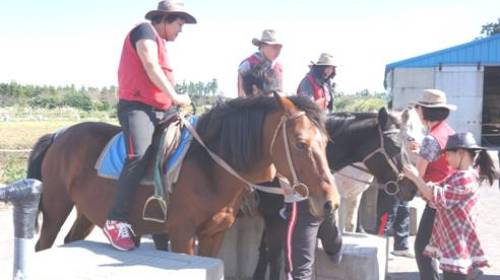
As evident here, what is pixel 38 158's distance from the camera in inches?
199

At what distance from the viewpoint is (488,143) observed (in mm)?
23609

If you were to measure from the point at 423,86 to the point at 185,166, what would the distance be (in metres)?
19.8

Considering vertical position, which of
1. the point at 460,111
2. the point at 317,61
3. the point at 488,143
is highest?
the point at 317,61

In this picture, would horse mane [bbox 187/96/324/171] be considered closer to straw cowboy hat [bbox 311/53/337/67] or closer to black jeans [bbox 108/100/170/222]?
black jeans [bbox 108/100/170/222]

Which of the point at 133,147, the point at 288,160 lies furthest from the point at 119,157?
the point at 288,160

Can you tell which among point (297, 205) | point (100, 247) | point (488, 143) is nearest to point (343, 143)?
point (297, 205)

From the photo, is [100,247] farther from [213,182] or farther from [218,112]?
[218,112]

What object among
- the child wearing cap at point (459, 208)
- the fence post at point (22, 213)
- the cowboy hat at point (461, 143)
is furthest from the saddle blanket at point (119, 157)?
the cowboy hat at point (461, 143)

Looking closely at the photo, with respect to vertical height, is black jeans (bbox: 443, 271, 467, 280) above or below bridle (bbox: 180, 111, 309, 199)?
→ below

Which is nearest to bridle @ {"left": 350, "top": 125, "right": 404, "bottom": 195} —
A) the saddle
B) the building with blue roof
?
the saddle

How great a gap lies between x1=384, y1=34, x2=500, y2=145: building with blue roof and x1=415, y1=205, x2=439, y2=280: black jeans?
1761 centimetres

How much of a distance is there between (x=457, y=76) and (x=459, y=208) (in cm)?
1906

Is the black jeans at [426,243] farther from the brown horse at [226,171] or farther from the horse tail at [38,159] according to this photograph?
the horse tail at [38,159]

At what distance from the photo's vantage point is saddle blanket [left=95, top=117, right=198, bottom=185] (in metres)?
3.90
